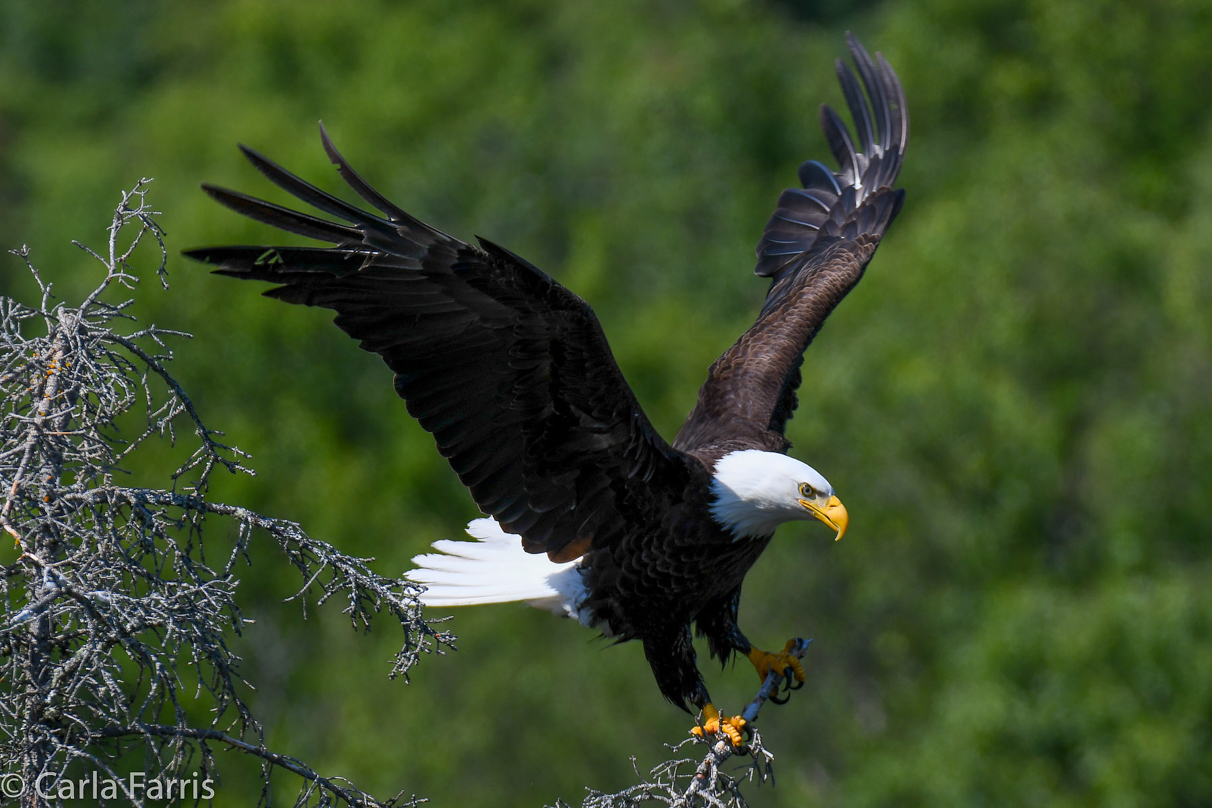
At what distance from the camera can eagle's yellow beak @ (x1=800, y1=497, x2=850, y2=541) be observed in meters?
5.05

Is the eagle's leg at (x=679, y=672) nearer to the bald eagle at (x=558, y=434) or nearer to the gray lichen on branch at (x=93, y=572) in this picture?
the bald eagle at (x=558, y=434)

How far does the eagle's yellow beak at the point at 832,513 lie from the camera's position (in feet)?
16.6

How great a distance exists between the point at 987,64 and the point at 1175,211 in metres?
7.19

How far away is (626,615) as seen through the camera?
17.5 ft

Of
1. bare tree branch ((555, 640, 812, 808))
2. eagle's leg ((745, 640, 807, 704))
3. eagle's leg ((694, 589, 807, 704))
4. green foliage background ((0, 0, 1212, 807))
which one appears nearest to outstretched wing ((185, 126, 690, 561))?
eagle's leg ((694, 589, 807, 704))

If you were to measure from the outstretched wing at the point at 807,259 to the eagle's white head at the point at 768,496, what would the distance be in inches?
9.6

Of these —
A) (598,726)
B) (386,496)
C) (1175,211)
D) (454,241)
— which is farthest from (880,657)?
(454,241)

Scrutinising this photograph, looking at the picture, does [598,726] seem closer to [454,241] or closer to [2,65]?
[454,241]

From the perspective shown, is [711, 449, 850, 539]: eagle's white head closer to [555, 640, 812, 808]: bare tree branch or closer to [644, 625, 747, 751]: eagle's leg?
[644, 625, 747, 751]: eagle's leg

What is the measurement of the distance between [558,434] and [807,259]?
2854 mm

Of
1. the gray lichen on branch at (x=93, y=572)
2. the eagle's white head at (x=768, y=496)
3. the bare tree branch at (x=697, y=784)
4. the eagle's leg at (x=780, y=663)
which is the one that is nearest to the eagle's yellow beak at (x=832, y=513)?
the eagle's white head at (x=768, y=496)

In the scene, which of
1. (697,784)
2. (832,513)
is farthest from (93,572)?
(832,513)

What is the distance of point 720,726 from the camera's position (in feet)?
17.3

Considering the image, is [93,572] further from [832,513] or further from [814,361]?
[814,361]
